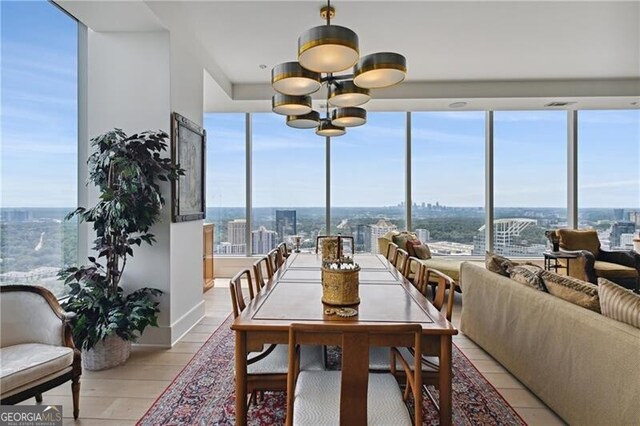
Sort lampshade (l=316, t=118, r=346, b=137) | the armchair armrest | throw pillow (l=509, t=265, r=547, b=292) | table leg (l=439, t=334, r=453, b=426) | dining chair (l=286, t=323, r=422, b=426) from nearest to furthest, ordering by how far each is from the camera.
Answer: dining chair (l=286, t=323, r=422, b=426) → table leg (l=439, t=334, r=453, b=426) → throw pillow (l=509, t=265, r=547, b=292) → lampshade (l=316, t=118, r=346, b=137) → the armchair armrest

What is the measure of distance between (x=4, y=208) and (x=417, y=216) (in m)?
5.36

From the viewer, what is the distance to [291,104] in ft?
8.72

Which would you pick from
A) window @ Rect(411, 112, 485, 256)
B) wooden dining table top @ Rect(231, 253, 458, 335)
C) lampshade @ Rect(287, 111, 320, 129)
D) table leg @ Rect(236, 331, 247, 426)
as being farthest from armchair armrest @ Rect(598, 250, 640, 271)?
table leg @ Rect(236, 331, 247, 426)

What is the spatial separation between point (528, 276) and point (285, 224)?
13.9 ft

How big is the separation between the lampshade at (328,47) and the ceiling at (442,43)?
1386mm

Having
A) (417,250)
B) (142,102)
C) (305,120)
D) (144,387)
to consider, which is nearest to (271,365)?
(144,387)

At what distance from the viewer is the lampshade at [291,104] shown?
2.65 metres

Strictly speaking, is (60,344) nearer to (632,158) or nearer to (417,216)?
(417,216)

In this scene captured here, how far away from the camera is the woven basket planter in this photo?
1779mm

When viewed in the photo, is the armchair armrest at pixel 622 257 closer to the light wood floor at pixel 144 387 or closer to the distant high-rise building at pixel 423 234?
the distant high-rise building at pixel 423 234

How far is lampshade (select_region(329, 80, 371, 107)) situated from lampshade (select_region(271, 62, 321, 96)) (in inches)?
12.3

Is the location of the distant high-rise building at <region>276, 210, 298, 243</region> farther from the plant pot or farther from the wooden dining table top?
the plant pot

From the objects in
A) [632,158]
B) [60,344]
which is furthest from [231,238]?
[632,158]

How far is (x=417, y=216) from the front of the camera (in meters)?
6.00
